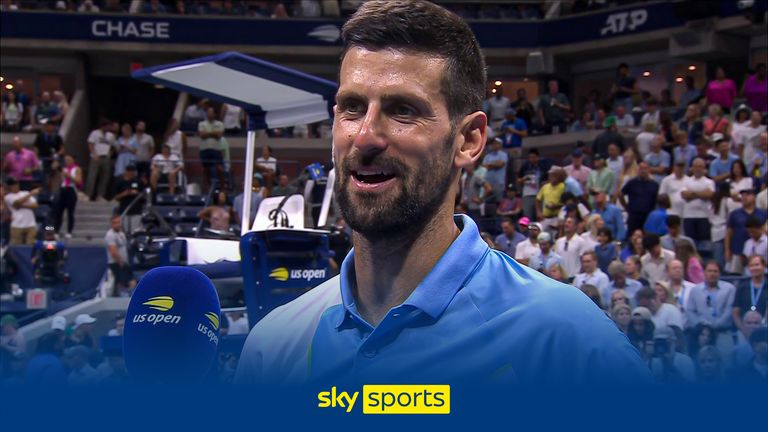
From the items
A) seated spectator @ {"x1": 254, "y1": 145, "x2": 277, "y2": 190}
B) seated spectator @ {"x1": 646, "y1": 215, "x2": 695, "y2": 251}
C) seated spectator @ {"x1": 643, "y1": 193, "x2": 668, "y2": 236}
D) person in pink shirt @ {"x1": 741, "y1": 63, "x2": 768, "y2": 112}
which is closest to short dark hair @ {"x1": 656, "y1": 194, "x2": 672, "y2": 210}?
seated spectator @ {"x1": 643, "y1": 193, "x2": 668, "y2": 236}

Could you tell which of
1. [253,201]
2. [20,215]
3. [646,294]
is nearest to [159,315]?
[646,294]

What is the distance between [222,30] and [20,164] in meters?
7.65

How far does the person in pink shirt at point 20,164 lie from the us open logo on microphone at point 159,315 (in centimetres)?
1652

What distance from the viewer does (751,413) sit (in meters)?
1.37

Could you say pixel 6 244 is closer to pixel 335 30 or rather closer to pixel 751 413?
pixel 335 30

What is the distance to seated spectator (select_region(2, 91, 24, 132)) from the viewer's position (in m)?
22.3

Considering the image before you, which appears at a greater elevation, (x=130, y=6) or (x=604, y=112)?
(x=130, y=6)

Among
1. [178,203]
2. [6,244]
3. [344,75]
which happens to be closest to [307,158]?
[178,203]

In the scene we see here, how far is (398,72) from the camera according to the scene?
1.83 m

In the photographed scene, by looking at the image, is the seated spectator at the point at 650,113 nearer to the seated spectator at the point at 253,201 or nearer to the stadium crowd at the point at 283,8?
the stadium crowd at the point at 283,8

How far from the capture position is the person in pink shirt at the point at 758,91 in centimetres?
1720

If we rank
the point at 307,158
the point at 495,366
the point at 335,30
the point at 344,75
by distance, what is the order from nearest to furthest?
the point at 495,366, the point at 344,75, the point at 307,158, the point at 335,30

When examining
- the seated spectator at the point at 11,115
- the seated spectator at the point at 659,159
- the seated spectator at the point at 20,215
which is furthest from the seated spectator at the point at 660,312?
the seated spectator at the point at 11,115

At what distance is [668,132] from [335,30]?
1065 centimetres
